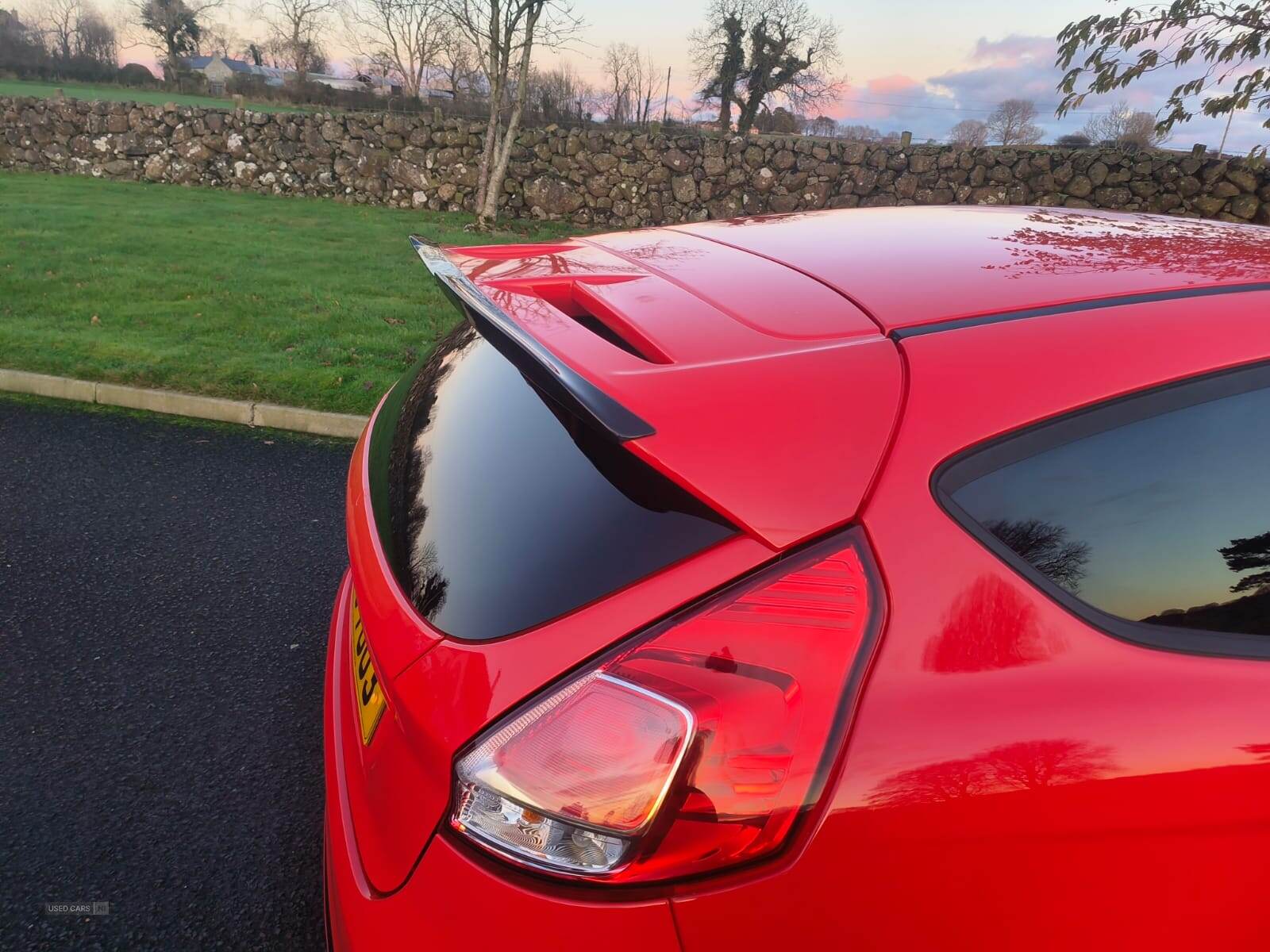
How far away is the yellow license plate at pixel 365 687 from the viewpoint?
1.30 metres

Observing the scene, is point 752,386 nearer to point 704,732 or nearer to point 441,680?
point 704,732

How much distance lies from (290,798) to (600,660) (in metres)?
1.70

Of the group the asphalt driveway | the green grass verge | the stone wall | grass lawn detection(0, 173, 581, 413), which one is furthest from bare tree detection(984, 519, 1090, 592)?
the stone wall

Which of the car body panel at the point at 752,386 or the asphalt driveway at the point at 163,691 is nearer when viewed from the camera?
the car body panel at the point at 752,386

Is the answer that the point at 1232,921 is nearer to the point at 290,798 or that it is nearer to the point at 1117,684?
the point at 1117,684

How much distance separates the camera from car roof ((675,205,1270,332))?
1.31 metres

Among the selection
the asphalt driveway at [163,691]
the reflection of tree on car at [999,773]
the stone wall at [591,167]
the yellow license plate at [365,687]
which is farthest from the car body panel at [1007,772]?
the stone wall at [591,167]

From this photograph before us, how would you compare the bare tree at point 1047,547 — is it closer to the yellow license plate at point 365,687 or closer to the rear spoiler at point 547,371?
the rear spoiler at point 547,371

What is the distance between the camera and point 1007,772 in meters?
0.98

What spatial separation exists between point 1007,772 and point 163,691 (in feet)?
8.51

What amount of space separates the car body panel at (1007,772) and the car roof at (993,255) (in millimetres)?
254

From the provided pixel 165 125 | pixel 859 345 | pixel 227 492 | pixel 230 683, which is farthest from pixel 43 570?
pixel 165 125

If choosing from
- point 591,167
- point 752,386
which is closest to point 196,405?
point 752,386

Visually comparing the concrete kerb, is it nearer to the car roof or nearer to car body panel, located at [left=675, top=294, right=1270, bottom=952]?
the car roof
